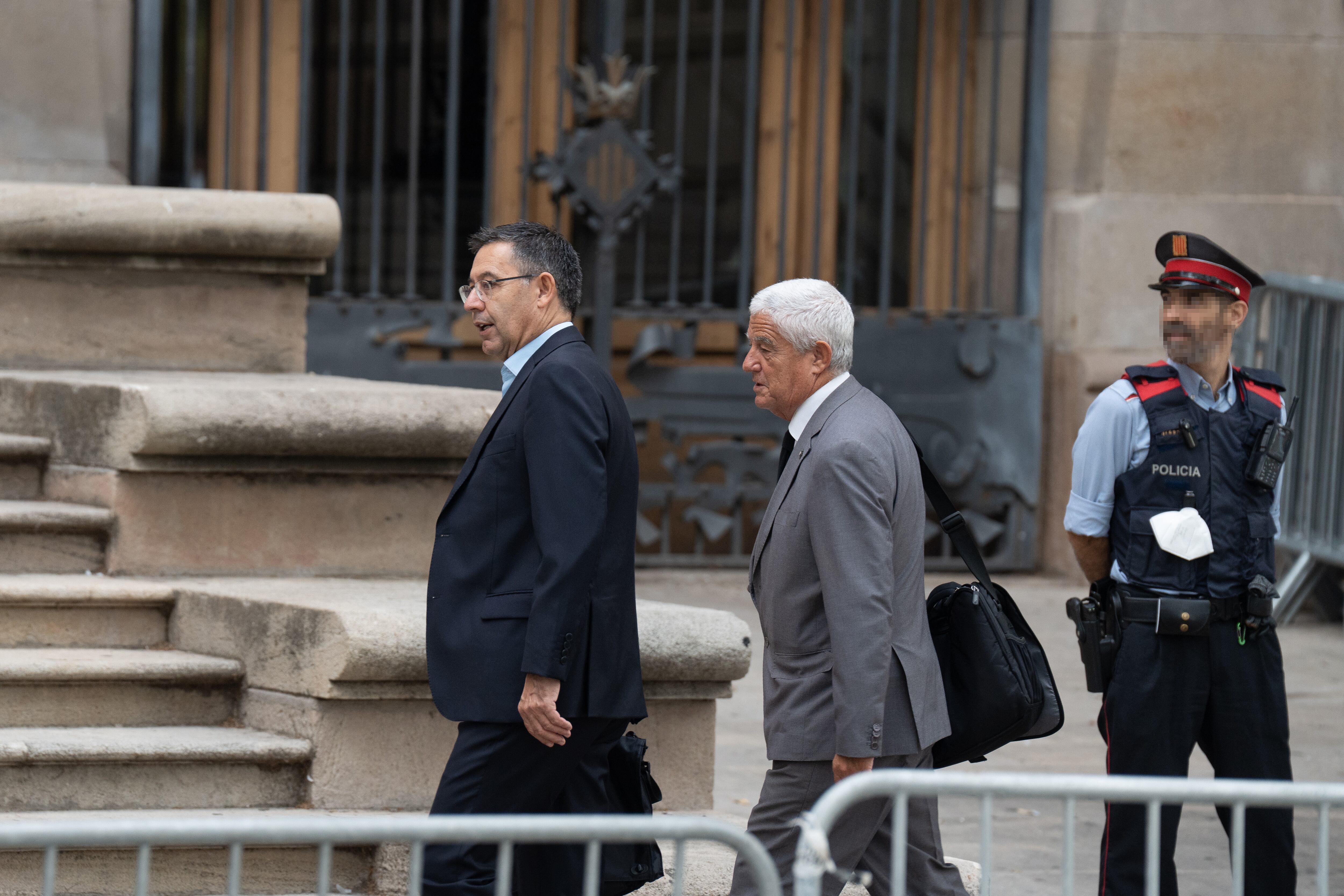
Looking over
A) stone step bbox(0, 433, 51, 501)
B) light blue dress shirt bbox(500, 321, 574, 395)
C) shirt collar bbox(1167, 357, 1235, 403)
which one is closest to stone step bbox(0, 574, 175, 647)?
stone step bbox(0, 433, 51, 501)

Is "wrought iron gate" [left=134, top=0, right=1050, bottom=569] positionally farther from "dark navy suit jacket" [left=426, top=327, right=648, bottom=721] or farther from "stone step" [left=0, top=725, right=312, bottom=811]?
Result: "dark navy suit jacket" [left=426, top=327, right=648, bottom=721]

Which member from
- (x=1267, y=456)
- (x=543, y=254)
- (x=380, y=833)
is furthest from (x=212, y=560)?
(x=380, y=833)

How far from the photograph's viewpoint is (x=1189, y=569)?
4.35 metres

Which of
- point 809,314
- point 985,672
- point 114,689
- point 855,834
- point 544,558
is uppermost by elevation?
point 809,314

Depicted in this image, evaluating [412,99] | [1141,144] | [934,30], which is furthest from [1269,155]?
[412,99]

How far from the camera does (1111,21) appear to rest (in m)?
9.90

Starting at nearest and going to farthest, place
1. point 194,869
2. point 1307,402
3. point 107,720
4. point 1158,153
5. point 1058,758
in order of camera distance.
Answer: point 194,869, point 107,720, point 1058,758, point 1307,402, point 1158,153

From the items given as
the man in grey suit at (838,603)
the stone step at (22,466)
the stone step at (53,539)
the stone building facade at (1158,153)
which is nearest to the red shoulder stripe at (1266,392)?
the man in grey suit at (838,603)

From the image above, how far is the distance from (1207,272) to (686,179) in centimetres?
592

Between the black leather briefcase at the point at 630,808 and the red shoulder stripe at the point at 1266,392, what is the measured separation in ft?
5.60

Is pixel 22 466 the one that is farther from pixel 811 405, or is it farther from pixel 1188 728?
pixel 1188 728

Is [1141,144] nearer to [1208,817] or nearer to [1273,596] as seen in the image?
[1208,817]

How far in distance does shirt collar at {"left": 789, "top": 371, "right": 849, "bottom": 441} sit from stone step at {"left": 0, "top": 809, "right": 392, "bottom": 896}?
1.38 m

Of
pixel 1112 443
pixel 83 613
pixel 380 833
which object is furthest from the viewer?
pixel 83 613
